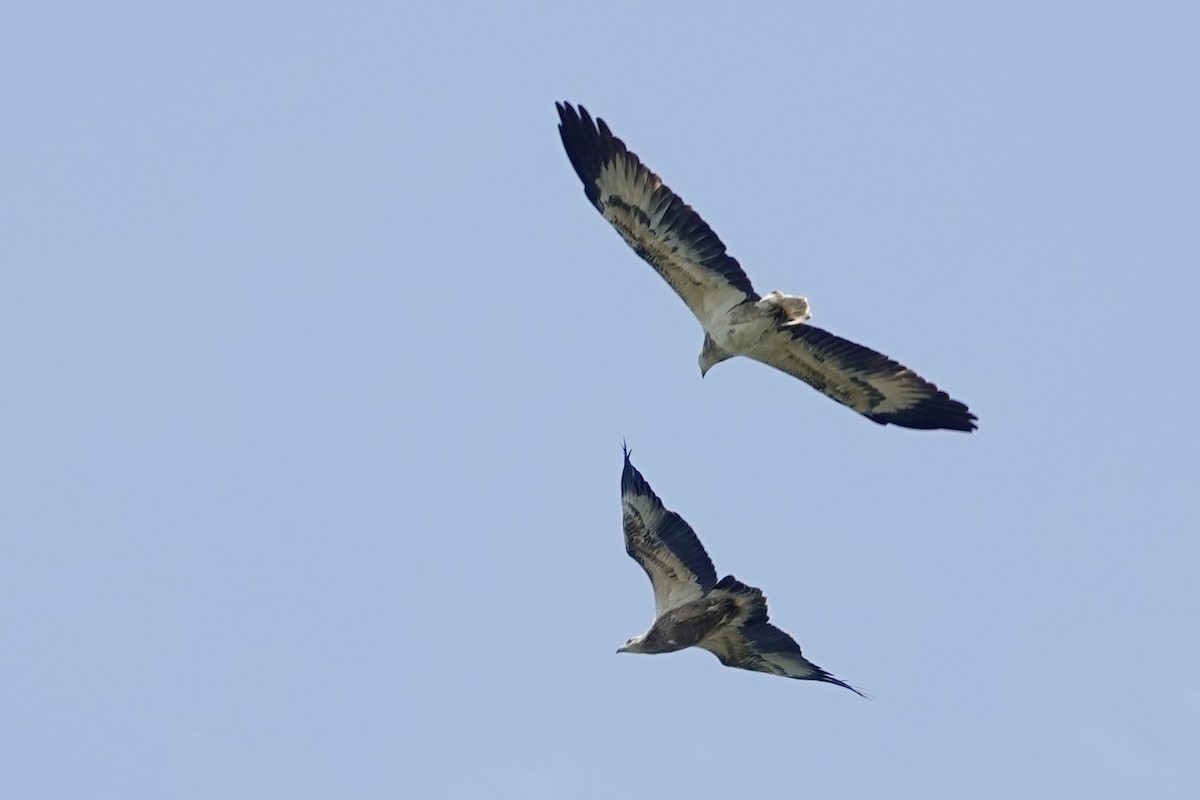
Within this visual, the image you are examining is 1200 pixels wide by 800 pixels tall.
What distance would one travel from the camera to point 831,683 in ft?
68.8

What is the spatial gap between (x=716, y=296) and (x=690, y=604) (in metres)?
2.97

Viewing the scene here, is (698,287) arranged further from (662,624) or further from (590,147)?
(662,624)

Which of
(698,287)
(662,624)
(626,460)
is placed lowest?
(662,624)

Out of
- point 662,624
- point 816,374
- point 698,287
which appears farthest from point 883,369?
point 662,624

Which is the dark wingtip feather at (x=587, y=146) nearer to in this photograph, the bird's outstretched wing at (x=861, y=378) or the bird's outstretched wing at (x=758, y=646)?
the bird's outstretched wing at (x=861, y=378)

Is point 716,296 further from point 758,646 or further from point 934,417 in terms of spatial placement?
point 758,646

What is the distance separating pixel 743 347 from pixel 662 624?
9.17ft

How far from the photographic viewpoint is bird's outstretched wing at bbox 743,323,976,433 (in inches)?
822

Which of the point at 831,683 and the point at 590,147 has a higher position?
the point at 590,147

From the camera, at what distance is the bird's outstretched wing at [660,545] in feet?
69.3

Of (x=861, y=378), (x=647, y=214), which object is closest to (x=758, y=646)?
(x=861, y=378)

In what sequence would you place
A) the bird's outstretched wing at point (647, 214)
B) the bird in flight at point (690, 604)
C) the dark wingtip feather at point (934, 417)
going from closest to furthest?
the bird's outstretched wing at point (647, 214) → the bird in flight at point (690, 604) → the dark wingtip feather at point (934, 417)

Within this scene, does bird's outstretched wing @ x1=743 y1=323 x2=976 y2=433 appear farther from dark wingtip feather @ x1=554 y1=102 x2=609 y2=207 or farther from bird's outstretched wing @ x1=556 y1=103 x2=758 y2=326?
dark wingtip feather @ x1=554 y1=102 x2=609 y2=207

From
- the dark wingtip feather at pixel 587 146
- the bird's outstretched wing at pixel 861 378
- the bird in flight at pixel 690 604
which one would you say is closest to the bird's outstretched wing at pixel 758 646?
the bird in flight at pixel 690 604
